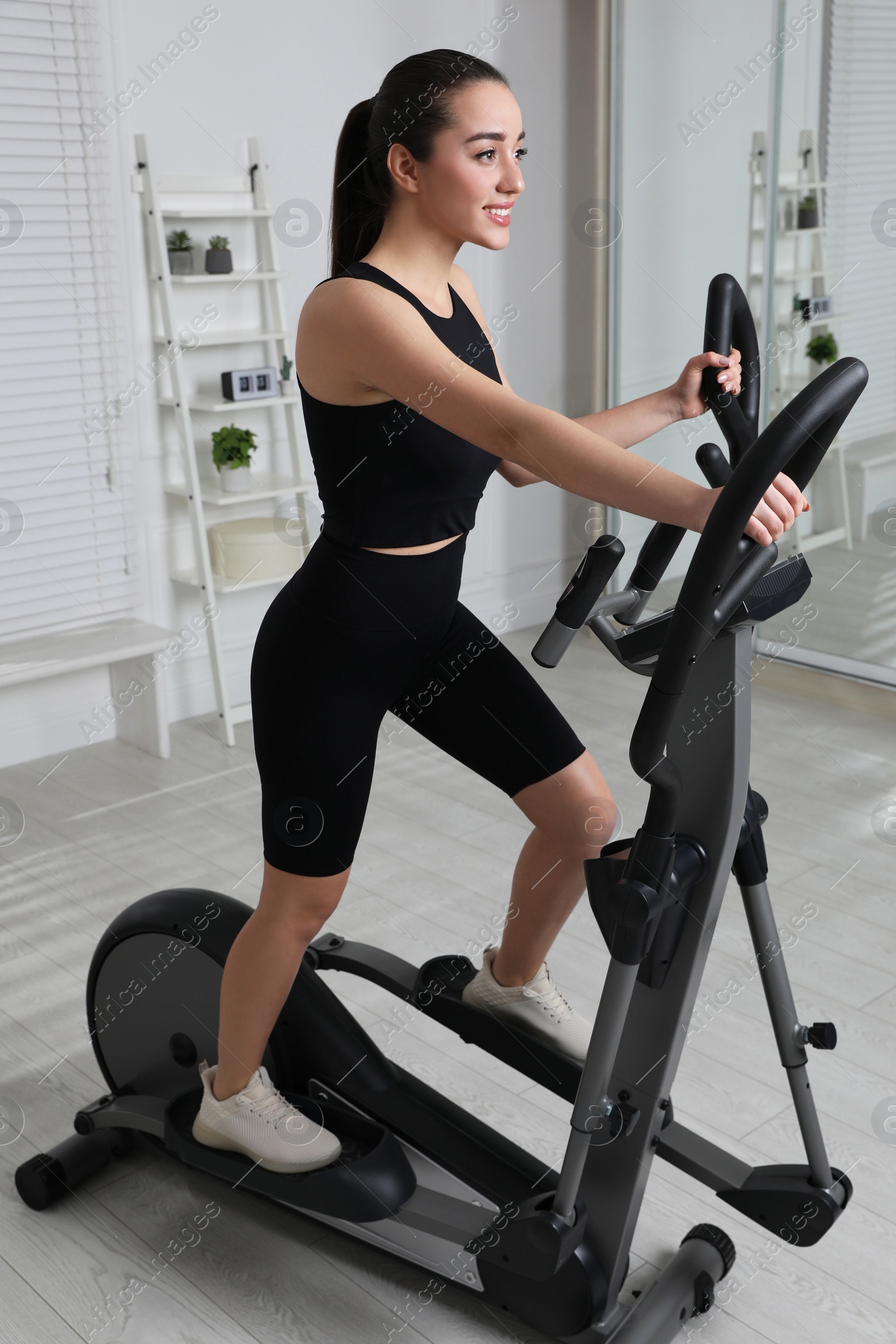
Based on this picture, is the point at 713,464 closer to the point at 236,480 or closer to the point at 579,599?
the point at 579,599

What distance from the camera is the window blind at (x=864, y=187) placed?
10.9 ft

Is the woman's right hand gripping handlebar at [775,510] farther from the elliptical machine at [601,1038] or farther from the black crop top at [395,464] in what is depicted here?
the black crop top at [395,464]

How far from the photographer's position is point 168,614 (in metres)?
3.71

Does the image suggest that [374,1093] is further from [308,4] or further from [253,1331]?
[308,4]

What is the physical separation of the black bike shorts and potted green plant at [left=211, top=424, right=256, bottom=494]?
6.81ft

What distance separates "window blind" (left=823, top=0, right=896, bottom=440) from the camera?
332 centimetres

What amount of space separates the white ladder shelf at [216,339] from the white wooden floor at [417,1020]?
45cm

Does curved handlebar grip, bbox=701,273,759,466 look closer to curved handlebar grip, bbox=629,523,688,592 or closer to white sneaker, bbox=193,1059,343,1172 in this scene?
curved handlebar grip, bbox=629,523,688,592

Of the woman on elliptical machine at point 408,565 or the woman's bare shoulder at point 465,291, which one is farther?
the woman's bare shoulder at point 465,291

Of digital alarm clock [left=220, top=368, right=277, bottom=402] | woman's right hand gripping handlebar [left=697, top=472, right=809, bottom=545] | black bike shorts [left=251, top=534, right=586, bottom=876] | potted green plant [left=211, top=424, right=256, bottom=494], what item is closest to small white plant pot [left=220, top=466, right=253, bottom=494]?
potted green plant [left=211, top=424, right=256, bottom=494]

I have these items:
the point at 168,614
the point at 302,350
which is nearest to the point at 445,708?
the point at 302,350

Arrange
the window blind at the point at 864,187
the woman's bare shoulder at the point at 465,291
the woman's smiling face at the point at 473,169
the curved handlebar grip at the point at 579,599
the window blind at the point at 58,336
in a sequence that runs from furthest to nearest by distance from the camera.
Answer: the window blind at the point at 864,187, the window blind at the point at 58,336, the woman's bare shoulder at the point at 465,291, the woman's smiling face at the point at 473,169, the curved handlebar grip at the point at 579,599

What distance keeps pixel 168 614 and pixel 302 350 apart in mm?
2455

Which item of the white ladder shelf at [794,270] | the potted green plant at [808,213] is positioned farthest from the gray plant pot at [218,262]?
the potted green plant at [808,213]
